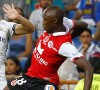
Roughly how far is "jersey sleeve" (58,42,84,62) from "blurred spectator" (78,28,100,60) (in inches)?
Result: 129

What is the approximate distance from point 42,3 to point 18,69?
1434 millimetres

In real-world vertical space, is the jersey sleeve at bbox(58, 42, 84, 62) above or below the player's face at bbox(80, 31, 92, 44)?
above

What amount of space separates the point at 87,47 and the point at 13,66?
141 centimetres

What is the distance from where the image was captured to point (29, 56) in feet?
33.5

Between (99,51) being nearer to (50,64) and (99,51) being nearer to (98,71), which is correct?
(98,71)

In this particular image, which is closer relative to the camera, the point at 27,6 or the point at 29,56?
the point at 29,56

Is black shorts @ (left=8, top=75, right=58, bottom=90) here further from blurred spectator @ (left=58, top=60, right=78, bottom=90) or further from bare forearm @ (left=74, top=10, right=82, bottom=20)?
bare forearm @ (left=74, top=10, right=82, bottom=20)

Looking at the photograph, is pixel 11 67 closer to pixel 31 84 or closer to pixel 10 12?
pixel 31 84

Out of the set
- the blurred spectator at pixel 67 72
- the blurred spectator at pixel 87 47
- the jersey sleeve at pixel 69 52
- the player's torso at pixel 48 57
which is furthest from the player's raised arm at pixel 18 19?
the blurred spectator at pixel 87 47

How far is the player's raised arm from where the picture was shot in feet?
20.9

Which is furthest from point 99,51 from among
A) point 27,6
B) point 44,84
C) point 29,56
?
point 44,84

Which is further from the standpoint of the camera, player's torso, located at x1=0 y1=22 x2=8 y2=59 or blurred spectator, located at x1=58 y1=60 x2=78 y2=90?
blurred spectator, located at x1=58 y1=60 x2=78 y2=90

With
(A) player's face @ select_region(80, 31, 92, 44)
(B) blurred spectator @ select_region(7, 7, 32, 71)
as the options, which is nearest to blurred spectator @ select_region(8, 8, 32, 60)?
(B) blurred spectator @ select_region(7, 7, 32, 71)

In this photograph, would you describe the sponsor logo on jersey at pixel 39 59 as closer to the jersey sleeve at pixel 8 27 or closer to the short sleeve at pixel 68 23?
the jersey sleeve at pixel 8 27
